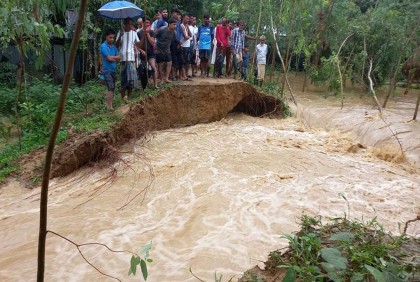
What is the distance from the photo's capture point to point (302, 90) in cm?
1508

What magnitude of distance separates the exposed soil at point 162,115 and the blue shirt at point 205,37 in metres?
1.00

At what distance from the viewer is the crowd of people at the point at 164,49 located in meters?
6.77

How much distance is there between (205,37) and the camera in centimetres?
894

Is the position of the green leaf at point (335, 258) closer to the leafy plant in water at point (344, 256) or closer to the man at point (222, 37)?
the leafy plant in water at point (344, 256)

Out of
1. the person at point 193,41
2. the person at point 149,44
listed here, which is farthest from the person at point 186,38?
the person at point 149,44

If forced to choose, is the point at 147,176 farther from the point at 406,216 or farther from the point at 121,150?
the point at 406,216

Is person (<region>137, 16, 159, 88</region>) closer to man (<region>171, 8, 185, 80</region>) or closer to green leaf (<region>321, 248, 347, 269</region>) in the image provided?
man (<region>171, 8, 185, 80</region>)

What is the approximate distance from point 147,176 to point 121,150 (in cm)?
112

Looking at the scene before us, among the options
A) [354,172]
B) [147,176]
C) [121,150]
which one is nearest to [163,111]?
[121,150]

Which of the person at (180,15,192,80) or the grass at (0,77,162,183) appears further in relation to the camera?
the person at (180,15,192,80)

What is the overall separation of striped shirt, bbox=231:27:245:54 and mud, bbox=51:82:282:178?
3.67ft

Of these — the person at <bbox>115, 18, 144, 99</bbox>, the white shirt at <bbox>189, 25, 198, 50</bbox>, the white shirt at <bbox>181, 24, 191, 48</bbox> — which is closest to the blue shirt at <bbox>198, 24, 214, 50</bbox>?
the white shirt at <bbox>189, 25, 198, 50</bbox>

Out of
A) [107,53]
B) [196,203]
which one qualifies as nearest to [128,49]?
[107,53]

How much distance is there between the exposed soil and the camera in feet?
19.3
